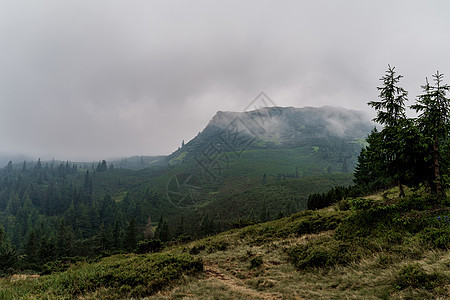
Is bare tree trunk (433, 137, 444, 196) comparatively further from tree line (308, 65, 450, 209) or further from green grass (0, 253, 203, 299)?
green grass (0, 253, 203, 299)

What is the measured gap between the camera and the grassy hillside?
6546mm

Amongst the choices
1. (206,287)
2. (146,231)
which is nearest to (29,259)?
(146,231)

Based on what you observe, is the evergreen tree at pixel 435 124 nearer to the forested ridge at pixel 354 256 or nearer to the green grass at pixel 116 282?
the forested ridge at pixel 354 256

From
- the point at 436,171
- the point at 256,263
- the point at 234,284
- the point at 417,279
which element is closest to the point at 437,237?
the point at 417,279

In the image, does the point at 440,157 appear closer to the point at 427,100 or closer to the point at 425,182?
the point at 425,182

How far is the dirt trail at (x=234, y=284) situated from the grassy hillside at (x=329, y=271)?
0.04 meters

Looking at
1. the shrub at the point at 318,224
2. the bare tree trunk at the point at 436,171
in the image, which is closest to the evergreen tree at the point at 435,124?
the bare tree trunk at the point at 436,171

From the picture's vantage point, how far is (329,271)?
8656 millimetres

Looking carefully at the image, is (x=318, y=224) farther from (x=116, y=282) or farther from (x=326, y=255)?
(x=116, y=282)

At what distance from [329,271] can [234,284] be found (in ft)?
13.5

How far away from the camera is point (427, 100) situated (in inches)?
463

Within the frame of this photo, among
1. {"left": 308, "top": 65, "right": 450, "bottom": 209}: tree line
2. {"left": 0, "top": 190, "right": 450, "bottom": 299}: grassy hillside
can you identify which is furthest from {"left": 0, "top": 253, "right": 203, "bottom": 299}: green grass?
{"left": 308, "top": 65, "right": 450, "bottom": 209}: tree line

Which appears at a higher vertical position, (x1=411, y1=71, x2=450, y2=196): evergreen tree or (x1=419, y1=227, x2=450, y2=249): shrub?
(x1=411, y1=71, x2=450, y2=196): evergreen tree

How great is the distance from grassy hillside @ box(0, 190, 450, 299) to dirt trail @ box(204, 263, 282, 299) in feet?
0.13
